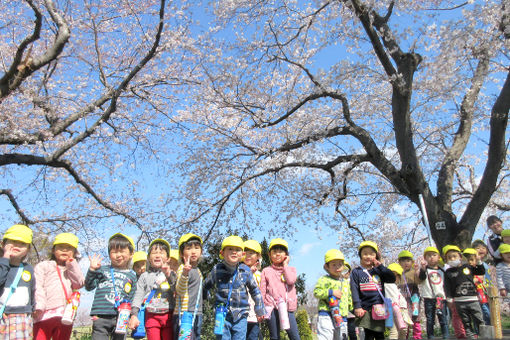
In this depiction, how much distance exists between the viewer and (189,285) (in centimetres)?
420

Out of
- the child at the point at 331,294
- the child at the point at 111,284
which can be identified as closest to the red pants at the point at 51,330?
the child at the point at 111,284

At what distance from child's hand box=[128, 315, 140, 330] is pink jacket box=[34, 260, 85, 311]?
60cm

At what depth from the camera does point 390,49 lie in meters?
9.62

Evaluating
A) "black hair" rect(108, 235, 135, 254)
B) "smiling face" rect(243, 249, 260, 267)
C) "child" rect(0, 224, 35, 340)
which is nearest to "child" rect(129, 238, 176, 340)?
"black hair" rect(108, 235, 135, 254)

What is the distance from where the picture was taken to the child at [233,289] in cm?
420

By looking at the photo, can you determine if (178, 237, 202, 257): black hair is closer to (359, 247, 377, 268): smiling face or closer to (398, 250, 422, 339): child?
(359, 247, 377, 268): smiling face

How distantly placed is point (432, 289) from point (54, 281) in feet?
17.9

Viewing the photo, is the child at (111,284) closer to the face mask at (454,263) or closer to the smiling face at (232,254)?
the smiling face at (232,254)

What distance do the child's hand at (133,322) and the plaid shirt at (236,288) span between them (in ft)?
2.36

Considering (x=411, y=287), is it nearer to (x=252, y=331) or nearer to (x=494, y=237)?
(x=494, y=237)

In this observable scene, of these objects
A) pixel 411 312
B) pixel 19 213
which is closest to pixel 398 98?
pixel 411 312

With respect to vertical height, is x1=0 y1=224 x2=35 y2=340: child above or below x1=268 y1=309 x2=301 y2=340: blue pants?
above

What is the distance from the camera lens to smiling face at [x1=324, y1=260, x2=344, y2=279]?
16.3 ft

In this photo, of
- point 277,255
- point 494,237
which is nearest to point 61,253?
point 277,255
